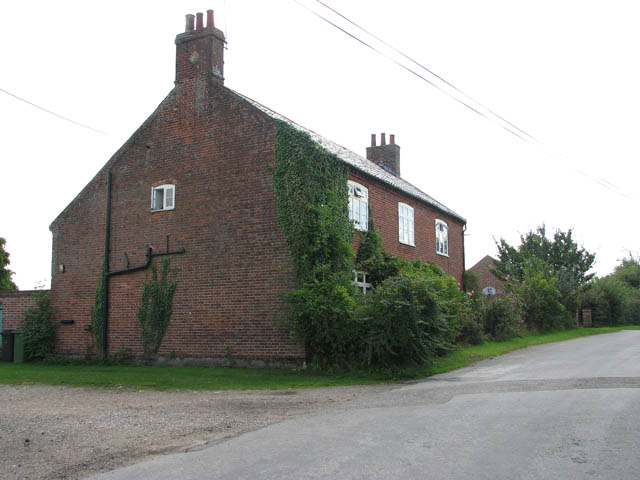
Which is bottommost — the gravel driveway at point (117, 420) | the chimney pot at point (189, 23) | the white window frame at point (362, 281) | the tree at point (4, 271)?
the gravel driveway at point (117, 420)

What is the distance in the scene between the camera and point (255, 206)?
55.5 ft

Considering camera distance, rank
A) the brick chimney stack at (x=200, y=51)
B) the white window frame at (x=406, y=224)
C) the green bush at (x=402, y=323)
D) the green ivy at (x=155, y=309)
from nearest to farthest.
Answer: the green bush at (x=402, y=323) < the green ivy at (x=155, y=309) < the brick chimney stack at (x=200, y=51) < the white window frame at (x=406, y=224)

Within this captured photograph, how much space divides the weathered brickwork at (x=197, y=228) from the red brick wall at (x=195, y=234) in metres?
0.03

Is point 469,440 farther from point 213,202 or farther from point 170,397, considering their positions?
point 213,202

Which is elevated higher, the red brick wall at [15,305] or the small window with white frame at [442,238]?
the small window with white frame at [442,238]

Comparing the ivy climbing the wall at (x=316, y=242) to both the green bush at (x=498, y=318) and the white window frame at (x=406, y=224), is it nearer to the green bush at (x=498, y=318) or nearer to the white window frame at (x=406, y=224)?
the white window frame at (x=406, y=224)

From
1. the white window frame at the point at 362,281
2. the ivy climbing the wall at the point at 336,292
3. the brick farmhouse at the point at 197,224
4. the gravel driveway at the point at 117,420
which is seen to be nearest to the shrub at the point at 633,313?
the brick farmhouse at the point at 197,224

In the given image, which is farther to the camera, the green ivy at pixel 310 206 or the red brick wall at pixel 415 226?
the red brick wall at pixel 415 226

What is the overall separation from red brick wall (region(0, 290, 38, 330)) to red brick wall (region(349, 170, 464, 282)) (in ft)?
38.0

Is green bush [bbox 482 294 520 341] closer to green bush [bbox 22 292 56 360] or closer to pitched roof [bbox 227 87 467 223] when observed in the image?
pitched roof [bbox 227 87 467 223]

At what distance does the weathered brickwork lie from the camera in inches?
653

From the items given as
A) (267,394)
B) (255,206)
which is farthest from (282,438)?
(255,206)

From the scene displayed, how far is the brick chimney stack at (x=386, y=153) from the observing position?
29.8 metres

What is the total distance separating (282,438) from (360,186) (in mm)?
12305
